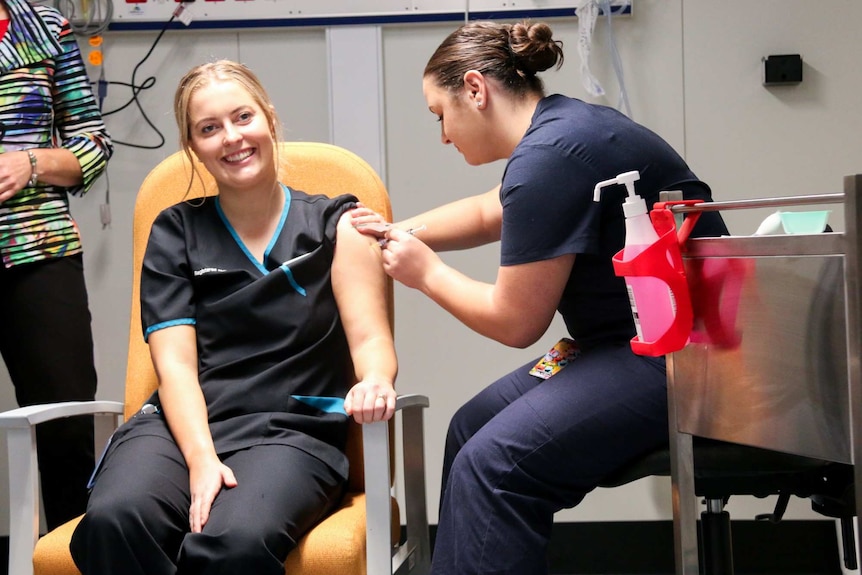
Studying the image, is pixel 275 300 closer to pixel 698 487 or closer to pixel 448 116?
pixel 448 116

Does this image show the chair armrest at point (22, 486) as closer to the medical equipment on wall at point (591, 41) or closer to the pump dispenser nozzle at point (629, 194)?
the pump dispenser nozzle at point (629, 194)

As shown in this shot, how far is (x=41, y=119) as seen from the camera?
200 centimetres

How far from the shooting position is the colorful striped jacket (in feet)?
6.35

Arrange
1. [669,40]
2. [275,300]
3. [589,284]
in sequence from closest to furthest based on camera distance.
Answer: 1. [589,284]
2. [275,300]
3. [669,40]

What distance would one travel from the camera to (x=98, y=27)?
2.59 metres

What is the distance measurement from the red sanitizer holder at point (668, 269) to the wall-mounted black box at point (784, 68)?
1.47 meters

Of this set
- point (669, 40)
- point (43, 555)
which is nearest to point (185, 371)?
point (43, 555)

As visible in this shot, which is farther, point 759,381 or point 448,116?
point 448,116

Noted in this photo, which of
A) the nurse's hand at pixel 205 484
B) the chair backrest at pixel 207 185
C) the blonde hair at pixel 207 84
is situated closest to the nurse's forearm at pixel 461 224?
the chair backrest at pixel 207 185

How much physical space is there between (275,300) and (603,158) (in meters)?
0.64

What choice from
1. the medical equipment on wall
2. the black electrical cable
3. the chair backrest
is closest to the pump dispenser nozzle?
the chair backrest

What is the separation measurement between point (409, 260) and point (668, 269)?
0.56 metres

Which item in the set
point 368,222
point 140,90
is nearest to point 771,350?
point 368,222

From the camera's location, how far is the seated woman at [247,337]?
4.76 ft
